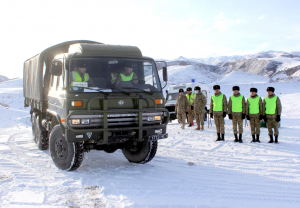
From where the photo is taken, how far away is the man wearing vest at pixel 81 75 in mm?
5324

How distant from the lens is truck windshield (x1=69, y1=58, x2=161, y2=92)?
5.35m

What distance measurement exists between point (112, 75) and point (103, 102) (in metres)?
0.70

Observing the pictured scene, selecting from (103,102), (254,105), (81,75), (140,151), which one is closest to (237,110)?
(254,105)

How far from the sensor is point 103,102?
5.21m

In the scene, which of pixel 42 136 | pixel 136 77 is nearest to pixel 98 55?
pixel 136 77

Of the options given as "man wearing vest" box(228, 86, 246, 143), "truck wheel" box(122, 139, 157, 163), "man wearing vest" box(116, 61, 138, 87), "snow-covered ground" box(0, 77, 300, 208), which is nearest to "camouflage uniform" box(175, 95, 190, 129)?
"man wearing vest" box(228, 86, 246, 143)

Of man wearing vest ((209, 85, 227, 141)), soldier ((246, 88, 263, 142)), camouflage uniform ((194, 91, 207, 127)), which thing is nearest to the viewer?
soldier ((246, 88, 263, 142))

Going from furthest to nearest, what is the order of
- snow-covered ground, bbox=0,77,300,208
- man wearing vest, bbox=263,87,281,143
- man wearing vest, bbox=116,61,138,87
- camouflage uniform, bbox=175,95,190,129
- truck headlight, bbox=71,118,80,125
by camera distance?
camouflage uniform, bbox=175,95,190,129 → man wearing vest, bbox=263,87,281,143 → man wearing vest, bbox=116,61,138,87 → truck headlight, bbox=71,118,80,125 → snow-covered ground, bbox=0,77,300,208

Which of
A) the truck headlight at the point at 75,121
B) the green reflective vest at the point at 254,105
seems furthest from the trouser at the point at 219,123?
the truck headlight at the point at 75,121

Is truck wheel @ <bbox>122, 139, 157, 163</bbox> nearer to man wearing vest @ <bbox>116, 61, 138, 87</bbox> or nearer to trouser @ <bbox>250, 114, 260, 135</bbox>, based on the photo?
man wearing vest @ <bbox>116, 61, 138, 87</bbox>

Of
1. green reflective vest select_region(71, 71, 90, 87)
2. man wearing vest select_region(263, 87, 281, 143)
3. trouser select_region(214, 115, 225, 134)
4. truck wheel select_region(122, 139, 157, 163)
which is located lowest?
truck wheel select_region(122, 139, 157, 163)

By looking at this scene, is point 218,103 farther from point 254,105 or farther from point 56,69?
point 56,69

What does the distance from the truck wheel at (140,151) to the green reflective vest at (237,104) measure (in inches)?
159

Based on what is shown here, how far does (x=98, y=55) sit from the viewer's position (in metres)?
5.63
